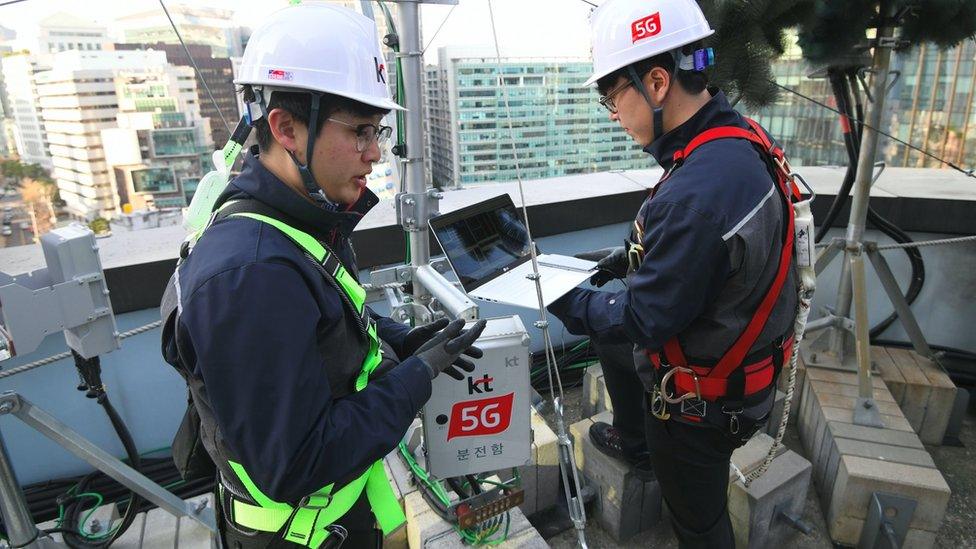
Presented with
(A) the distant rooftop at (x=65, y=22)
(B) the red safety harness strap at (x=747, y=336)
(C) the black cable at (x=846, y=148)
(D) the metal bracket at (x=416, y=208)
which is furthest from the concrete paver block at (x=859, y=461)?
(A) the distant rooftop at (x=65, y=22)

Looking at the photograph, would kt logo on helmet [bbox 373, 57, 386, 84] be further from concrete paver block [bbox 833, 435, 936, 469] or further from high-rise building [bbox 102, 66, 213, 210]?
concrete paver block [bbox 833, 435, 936, 469]

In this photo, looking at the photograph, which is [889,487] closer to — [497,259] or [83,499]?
[497,259]

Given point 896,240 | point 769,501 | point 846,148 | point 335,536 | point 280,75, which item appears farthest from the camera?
point 896,240

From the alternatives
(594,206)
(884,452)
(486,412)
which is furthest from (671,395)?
(594,206)

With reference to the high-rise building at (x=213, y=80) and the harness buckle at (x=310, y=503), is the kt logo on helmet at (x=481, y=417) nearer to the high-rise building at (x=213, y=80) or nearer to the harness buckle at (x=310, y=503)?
the harness buckle at (x=310, y=503)

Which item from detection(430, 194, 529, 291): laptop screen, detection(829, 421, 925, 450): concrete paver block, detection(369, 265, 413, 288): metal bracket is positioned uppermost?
detection(430, 194, 529, 291): laptop screen

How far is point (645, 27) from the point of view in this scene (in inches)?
64.7

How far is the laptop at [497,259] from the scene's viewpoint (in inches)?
80.1

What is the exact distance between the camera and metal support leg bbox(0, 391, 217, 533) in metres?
1.82

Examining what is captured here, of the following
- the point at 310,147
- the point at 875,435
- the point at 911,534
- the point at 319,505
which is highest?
the point at 310,147

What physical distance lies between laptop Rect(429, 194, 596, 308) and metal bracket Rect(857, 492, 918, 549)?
1.64 meters

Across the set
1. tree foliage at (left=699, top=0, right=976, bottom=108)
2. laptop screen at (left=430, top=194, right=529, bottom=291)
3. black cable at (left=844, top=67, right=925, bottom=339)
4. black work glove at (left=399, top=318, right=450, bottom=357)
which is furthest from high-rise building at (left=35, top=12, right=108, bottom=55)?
black cable at (left=844, top=67, right=925, bottom=339)

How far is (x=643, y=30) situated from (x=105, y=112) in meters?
2.70

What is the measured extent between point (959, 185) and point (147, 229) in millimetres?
5204
